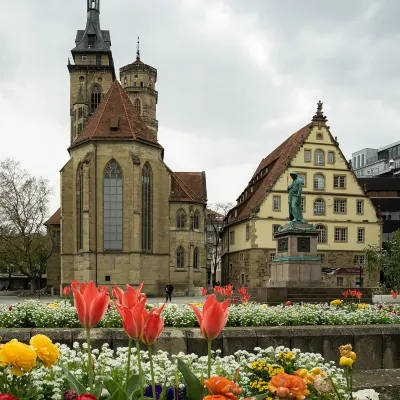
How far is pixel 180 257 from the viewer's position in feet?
165

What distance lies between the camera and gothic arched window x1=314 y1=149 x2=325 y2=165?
5056 cm

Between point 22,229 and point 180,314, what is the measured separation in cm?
4518

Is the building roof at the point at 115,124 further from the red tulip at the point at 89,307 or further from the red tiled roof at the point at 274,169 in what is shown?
the red tulip at the point at 89,307

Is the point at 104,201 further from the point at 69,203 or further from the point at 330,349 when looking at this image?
the point at 330,349

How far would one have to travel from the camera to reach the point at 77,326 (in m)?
10.6

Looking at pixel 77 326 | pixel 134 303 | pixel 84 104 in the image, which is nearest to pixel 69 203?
pixel 84 104

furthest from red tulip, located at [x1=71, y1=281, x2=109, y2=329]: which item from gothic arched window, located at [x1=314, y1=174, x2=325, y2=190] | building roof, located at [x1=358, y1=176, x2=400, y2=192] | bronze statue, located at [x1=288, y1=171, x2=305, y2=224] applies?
building roof, located at [x1=358, y1=176, x2=400, y2=192]

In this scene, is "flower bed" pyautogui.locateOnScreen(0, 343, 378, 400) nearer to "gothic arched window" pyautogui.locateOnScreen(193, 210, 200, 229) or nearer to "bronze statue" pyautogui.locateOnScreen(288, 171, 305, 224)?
"bronze statue" pyautogui.locateOnScreen(288, 171, 305, 224)

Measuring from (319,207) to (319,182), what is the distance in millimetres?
2350

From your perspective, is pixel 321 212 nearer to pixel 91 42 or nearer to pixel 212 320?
pixel 91 42

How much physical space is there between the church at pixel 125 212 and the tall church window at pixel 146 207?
82 millimetres

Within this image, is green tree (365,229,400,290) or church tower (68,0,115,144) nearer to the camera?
green tree (365,229,400,290)

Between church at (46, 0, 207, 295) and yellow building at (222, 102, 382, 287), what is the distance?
532 cm

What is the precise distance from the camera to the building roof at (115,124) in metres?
46.3
